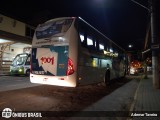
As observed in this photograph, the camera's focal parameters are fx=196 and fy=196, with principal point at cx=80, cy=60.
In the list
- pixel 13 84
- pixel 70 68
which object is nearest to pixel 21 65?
pixel 13 84

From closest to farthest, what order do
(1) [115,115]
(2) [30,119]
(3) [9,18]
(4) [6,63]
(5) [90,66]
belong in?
(2) [30,119] → (1) [115,115] → (5) [90,66] → (3) [9,18] → (4) [6,63]

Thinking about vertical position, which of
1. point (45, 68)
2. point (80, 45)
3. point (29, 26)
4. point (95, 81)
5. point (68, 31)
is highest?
point (29, 26)

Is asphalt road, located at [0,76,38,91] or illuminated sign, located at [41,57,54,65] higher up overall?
illuminated sign, located at [41,57,54,65]

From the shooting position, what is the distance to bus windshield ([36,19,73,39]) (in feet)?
29.4

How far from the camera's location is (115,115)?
6422 mm

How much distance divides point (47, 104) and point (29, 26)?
25.1m

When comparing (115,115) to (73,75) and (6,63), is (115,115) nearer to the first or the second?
(73,75)

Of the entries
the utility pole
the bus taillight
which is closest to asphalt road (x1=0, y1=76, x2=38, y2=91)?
the bus taillight

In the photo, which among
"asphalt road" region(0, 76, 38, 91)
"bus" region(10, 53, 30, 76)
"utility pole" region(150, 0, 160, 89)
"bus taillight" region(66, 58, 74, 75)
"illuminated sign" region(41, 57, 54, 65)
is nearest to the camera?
"bus taillight" region(66, 58, 74, 75)

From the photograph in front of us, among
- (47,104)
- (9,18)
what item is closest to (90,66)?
(47,104)

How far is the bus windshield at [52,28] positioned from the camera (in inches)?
352

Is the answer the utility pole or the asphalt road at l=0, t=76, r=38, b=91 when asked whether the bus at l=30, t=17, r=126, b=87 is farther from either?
the utility pole

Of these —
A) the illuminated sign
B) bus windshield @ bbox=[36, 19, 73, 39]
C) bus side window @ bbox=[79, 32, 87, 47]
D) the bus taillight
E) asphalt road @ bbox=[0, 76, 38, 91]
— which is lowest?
asphalt road @ bbox=[0, 76, 38, 91]

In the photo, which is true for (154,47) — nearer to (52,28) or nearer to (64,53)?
(64,53)
